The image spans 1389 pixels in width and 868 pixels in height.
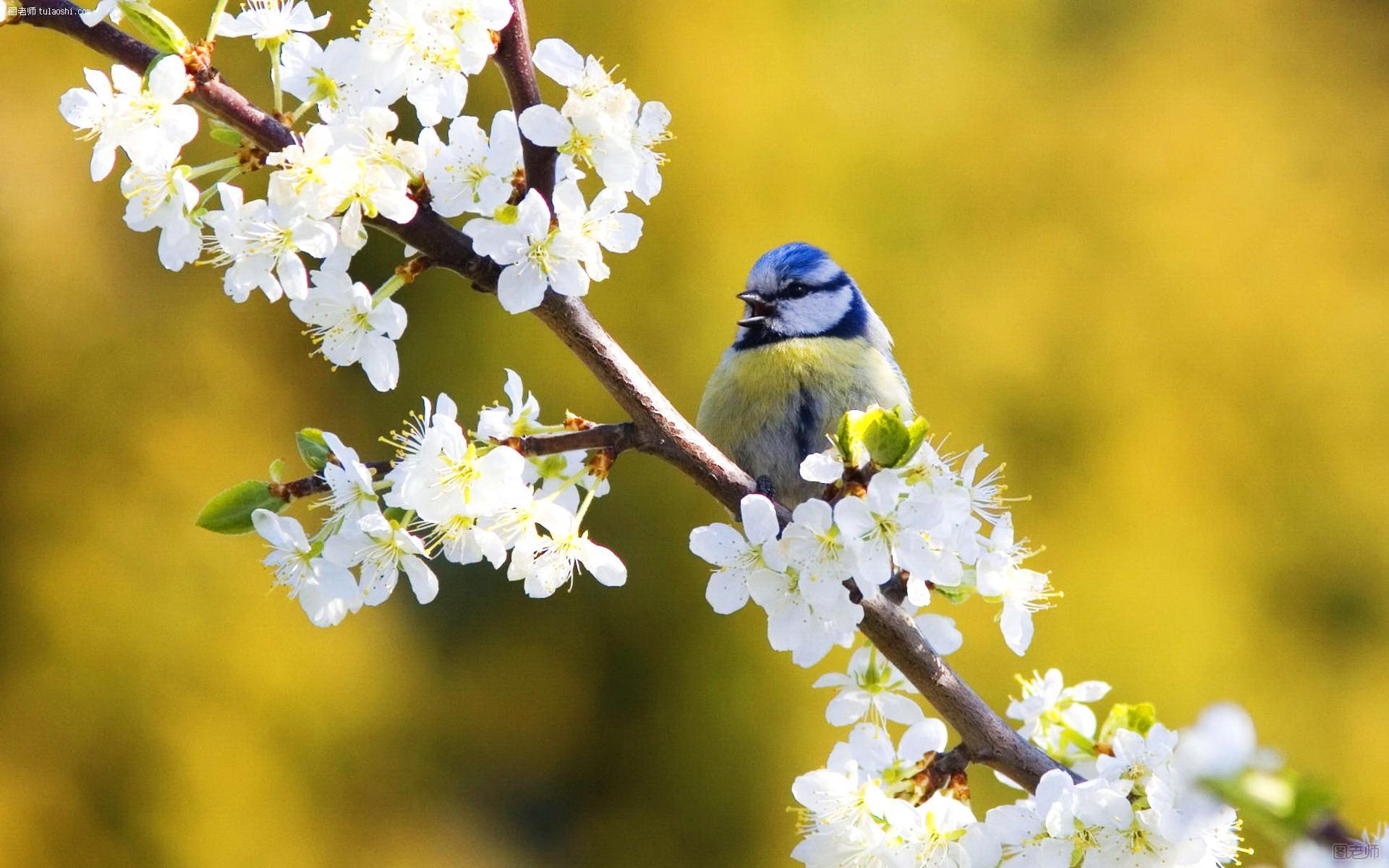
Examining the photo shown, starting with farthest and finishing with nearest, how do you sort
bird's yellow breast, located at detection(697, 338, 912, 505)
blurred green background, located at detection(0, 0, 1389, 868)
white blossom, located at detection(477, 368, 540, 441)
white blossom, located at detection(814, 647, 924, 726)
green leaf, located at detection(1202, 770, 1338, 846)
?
blurred green background, located at detection(0, 0, 1389, 868) → bird's yellow breast, located at detection(697, 338, 912, 505) → white blossom, located at detection(814, 647, 924, 726) → white blossom, located at detection(477, 368, 540, 441) → green leaf, located at detection(1202, 770, 1338, 846)

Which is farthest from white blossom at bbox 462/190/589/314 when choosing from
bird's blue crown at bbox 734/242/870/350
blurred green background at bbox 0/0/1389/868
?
blurred green background at bbox 0/0/1389/868

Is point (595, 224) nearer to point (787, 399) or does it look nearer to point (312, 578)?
point (312, 578)

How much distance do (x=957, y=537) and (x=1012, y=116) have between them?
294 centimetres

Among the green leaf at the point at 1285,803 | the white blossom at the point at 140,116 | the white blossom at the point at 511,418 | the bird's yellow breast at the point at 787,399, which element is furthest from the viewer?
the bird's yellow breast at the point at 787,399

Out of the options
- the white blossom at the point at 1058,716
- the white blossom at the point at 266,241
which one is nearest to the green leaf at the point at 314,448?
the white blossom at the point at 266,241

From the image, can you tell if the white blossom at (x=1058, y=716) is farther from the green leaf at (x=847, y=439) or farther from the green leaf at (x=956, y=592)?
the green leaf at (x=847, y=439)

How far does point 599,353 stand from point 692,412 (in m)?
2.23

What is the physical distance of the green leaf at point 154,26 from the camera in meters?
0.96

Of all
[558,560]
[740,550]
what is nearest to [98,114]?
[558,560]

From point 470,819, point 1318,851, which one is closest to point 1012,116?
point 470,819

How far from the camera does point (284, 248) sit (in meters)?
1.00

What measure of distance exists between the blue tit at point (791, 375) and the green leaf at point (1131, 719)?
62 cm

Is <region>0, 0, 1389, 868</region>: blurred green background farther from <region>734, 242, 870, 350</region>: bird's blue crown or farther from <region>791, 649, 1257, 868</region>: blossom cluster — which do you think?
<region>791, 649, 1257, 868</region>: blossom cluster

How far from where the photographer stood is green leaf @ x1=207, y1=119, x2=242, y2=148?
Result: 101cm
